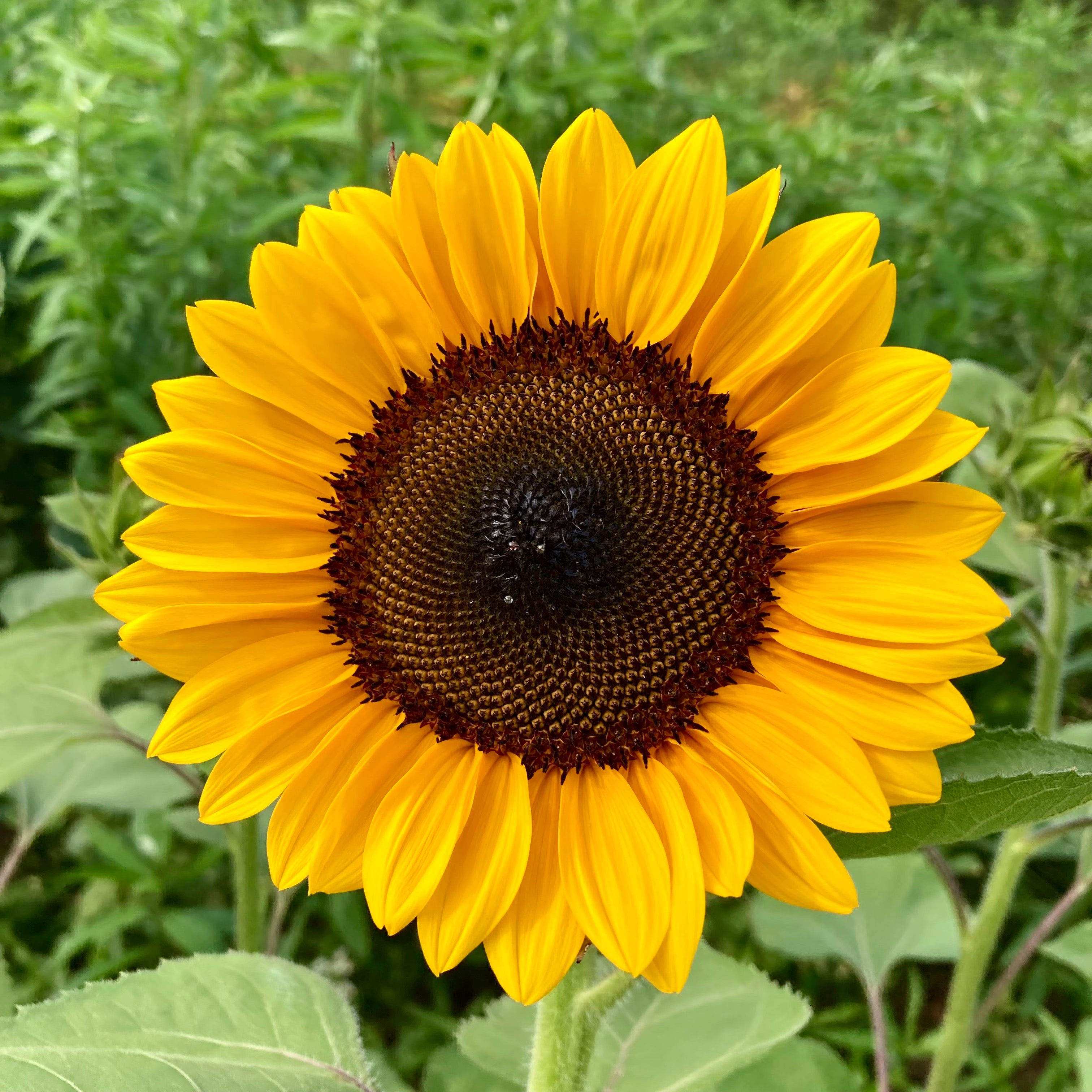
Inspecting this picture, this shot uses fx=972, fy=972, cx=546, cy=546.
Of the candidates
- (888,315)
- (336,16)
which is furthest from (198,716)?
(336,16)

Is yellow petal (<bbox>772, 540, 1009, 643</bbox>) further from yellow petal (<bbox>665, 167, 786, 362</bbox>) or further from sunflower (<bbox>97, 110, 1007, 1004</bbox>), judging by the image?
yellow petal (<bbox>665, 167, 786, 362</bbox>)

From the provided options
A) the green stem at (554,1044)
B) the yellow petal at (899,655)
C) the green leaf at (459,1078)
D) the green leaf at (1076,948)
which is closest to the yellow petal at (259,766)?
the green stem at (554,1044)

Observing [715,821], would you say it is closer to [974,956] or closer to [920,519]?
[920,519]

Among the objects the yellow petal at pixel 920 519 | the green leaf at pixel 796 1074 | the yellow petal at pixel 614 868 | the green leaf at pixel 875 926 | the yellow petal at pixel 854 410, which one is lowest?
the green leaf at pixel 796 1074

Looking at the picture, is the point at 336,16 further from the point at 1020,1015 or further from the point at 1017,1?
the point at 1017,1

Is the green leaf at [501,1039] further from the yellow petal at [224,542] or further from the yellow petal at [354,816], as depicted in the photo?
the yellow petal at [224,542]

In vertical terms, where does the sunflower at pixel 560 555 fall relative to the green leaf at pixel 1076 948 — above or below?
above
